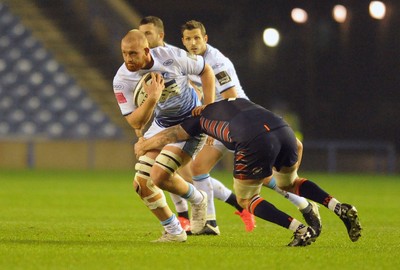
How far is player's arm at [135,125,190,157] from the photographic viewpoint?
8.12 m

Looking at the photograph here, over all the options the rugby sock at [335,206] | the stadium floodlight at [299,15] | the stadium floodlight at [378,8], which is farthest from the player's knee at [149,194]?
the stadium floodlight at [299,15]

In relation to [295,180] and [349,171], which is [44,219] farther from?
[349,171]

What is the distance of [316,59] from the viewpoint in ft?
85.4

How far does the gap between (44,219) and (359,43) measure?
16060 mm

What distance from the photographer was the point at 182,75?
330 inches

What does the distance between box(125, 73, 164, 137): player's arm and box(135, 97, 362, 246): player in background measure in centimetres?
36


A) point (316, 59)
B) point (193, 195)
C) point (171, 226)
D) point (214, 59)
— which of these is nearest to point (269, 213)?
point (171, 226)

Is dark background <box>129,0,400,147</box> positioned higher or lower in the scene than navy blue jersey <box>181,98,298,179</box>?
lower

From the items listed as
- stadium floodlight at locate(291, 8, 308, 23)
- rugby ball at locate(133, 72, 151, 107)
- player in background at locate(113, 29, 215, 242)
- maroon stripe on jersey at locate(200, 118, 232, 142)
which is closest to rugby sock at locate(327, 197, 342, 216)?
maroon stripe on jersey at locate(200, 118, 232, 142)

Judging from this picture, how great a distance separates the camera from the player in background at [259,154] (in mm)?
7469

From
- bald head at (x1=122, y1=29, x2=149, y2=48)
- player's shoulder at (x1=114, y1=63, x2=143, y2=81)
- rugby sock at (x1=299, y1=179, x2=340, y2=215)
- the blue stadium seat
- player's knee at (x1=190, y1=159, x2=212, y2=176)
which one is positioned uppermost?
bald head at (x1=122, y1=29, x2=149, y2=48)

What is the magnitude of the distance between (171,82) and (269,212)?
1.37 metres

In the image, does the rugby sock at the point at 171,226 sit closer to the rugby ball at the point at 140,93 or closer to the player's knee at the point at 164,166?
the player's knee at the point at 164,166

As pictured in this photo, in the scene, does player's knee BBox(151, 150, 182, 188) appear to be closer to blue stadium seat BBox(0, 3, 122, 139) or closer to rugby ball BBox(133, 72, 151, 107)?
rugby ball BBox(133, 72, 151, 107)
